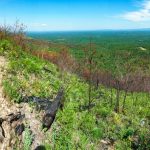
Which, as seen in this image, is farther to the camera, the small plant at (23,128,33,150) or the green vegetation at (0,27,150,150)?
the green vegetation at (0,27,150,150)

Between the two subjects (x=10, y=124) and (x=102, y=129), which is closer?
(x=10, y=124)

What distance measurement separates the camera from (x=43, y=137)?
10023 millimetres

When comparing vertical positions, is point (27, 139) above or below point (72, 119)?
above

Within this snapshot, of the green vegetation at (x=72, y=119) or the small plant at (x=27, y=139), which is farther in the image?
the green vegetation at (x=72, y=119)

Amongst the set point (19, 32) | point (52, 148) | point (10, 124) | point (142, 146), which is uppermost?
point (19, 32)

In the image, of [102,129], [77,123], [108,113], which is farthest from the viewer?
[108,113]

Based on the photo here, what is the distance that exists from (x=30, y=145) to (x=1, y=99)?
189 centimetres

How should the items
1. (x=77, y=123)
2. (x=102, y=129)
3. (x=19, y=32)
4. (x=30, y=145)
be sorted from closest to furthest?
(x=30, y=145)
(x=77, y=123)
(x=102, y=129)
(x=19, y=32)

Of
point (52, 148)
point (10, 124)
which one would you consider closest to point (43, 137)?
point (52, 148)

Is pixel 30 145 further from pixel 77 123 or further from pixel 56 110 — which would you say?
pixel 77 123

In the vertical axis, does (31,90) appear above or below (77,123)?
above

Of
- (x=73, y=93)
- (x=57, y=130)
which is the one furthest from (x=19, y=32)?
(x=57, y=130)

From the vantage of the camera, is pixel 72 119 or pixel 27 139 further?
pixel 72 119

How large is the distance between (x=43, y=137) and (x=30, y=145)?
0.65m
